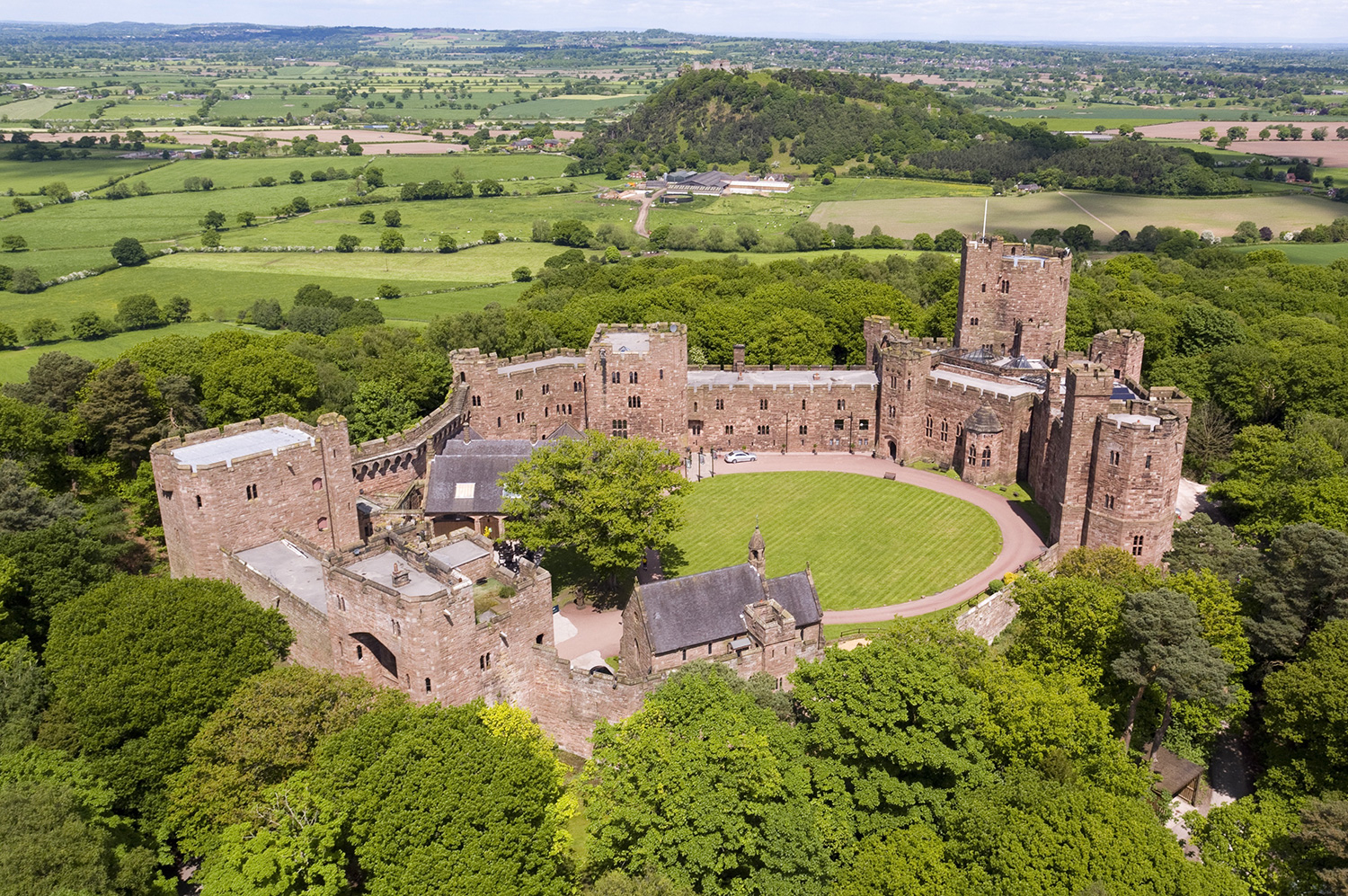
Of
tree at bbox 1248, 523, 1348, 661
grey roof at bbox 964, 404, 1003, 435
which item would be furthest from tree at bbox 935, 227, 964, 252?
tree at bbox 1248, 523, 1348, 661

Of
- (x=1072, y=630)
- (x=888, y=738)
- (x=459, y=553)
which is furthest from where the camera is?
(x=459, y=553)

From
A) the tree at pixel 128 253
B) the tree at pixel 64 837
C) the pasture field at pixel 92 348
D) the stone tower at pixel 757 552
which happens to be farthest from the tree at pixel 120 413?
the tree at pixel 128 253

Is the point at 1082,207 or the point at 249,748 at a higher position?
the point at 1082,207

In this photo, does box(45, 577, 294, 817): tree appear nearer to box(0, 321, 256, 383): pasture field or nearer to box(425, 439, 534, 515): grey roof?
box(425, 439, 534, 515): grey roof

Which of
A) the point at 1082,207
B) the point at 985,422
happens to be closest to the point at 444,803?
the point at 985,422

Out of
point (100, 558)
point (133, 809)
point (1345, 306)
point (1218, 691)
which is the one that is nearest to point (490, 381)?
point (100, 558)

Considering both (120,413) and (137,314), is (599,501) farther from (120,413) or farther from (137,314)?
(137,314)

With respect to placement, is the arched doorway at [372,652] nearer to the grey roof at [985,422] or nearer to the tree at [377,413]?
the tree at [377,413]
